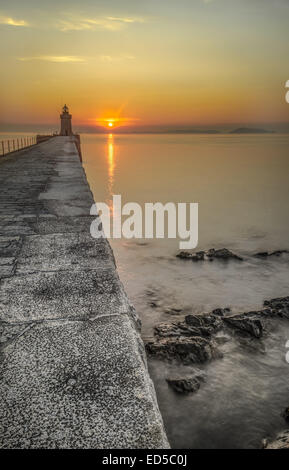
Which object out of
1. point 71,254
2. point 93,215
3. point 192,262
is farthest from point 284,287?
point 71,254

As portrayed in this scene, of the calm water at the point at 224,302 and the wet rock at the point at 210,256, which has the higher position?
the wet rock at the point at 210,256

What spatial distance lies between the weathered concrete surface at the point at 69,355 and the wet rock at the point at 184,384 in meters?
1.31

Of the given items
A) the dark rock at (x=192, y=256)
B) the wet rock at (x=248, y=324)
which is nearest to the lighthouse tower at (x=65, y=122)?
the dark rock at (x=192, y=256)

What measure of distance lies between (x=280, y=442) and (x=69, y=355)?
1.69 meters

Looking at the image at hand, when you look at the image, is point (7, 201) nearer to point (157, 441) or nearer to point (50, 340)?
point (50, 340)

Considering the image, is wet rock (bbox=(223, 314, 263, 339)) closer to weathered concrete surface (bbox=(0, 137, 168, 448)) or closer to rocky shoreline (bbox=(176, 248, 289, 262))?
weathered concrete surface (bbox=(0, 137, 168, 448))

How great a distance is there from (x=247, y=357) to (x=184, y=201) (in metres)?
12.4

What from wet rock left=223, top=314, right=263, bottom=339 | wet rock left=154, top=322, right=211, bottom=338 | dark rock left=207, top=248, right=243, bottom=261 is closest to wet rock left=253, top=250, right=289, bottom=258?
dark rock left=207, top=248, right=243, bottom=261

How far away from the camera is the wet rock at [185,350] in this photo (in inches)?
124

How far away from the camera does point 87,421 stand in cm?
102

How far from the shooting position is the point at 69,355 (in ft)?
4.32

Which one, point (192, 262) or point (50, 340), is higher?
point (50, 340)

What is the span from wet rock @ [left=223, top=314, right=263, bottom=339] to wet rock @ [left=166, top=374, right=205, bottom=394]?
110 cm

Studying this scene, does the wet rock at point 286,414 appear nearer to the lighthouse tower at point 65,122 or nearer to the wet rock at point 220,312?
the wet rock at point 220,312
